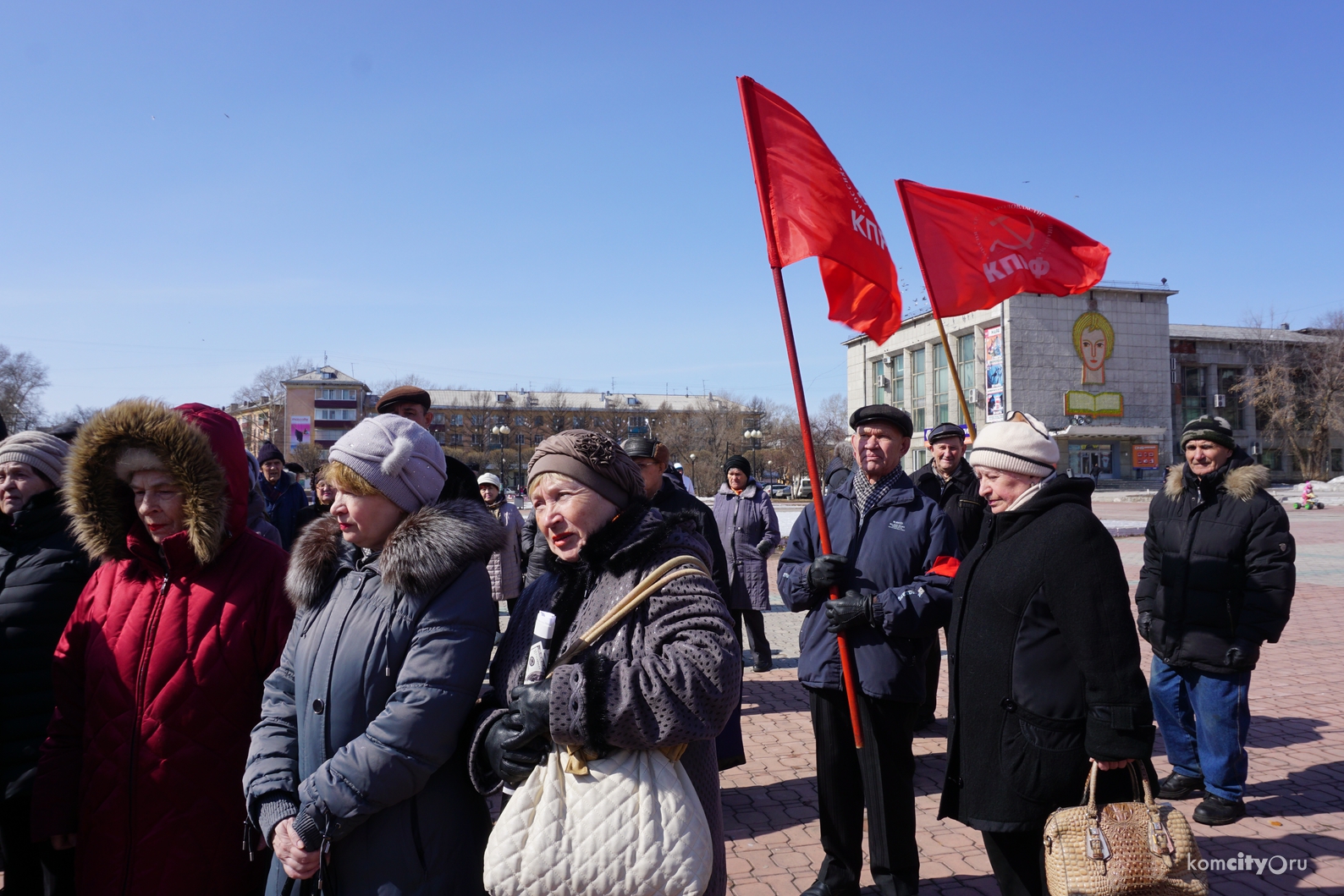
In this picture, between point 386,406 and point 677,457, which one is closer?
point 386,406

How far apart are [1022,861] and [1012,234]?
Answer: 13.4 ft

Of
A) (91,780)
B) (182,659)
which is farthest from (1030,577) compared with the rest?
(91,780)

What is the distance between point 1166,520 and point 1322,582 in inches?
431

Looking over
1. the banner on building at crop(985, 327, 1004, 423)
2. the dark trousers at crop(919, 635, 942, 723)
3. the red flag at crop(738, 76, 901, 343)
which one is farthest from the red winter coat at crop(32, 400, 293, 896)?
the banner on building at crop(985, 327, 1004, 423)

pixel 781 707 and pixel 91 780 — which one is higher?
pixel 91 780

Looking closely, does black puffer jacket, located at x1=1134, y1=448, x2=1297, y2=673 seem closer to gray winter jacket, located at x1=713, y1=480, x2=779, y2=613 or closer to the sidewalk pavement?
the sidewalk pavement

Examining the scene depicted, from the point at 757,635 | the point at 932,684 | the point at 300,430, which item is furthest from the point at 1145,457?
the point at 300,430

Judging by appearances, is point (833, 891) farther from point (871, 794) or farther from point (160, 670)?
point (160, 670)

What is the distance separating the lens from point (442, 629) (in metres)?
2.16

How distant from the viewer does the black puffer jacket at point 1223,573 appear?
454 centimetres

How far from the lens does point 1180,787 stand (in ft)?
16.0

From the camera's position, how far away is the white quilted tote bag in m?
1.84

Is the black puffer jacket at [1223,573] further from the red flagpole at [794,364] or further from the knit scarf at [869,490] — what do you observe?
the red flagpole at [794,364]

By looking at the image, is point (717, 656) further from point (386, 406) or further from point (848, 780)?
point (386, 406)
